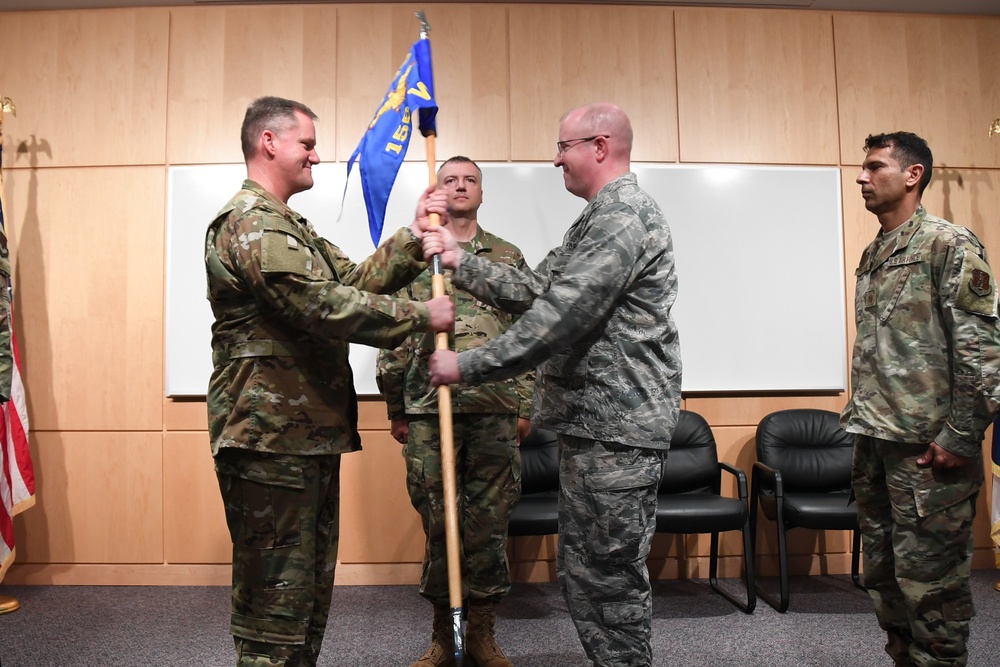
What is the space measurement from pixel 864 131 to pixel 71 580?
5165 mm

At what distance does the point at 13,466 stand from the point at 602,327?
10.8 feet

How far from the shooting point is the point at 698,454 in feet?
12.7

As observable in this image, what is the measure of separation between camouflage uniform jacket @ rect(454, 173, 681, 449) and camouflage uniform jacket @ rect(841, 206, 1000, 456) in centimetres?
79

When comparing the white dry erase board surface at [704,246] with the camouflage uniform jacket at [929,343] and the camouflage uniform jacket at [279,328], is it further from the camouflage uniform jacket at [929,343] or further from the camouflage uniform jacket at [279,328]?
the camouflage uniform jacket at [279,328]

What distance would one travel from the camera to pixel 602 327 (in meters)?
2.05

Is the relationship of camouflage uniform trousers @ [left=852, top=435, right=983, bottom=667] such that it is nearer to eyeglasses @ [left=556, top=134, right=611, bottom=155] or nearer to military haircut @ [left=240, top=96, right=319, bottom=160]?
eyeglasses @ [left=556, top=134, right=611, bottom=155]

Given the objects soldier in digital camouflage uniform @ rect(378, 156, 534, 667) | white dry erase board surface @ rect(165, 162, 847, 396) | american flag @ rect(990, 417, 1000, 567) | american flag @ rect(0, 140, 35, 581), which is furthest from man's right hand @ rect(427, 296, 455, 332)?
american flag @ rect(990, 417, 1000, 567)

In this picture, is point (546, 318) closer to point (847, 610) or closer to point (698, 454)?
point (698, 454)

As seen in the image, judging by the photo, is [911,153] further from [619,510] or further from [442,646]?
[442,646]

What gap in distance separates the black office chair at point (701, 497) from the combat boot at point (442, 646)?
114cm

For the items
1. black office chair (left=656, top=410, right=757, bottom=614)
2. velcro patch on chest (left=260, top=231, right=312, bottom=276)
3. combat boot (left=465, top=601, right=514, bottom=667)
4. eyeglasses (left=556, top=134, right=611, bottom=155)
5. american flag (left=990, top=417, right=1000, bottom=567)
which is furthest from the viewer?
american flag (left=990, top=417, right=1000, bottom=567)

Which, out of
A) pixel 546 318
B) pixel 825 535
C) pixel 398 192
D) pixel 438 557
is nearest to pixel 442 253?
pixel 546 318

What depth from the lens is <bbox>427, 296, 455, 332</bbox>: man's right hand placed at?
2072 millimetres

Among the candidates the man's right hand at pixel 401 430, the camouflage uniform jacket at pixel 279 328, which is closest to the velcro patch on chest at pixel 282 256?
the camouflage uniform jacket at pixel 279 328
